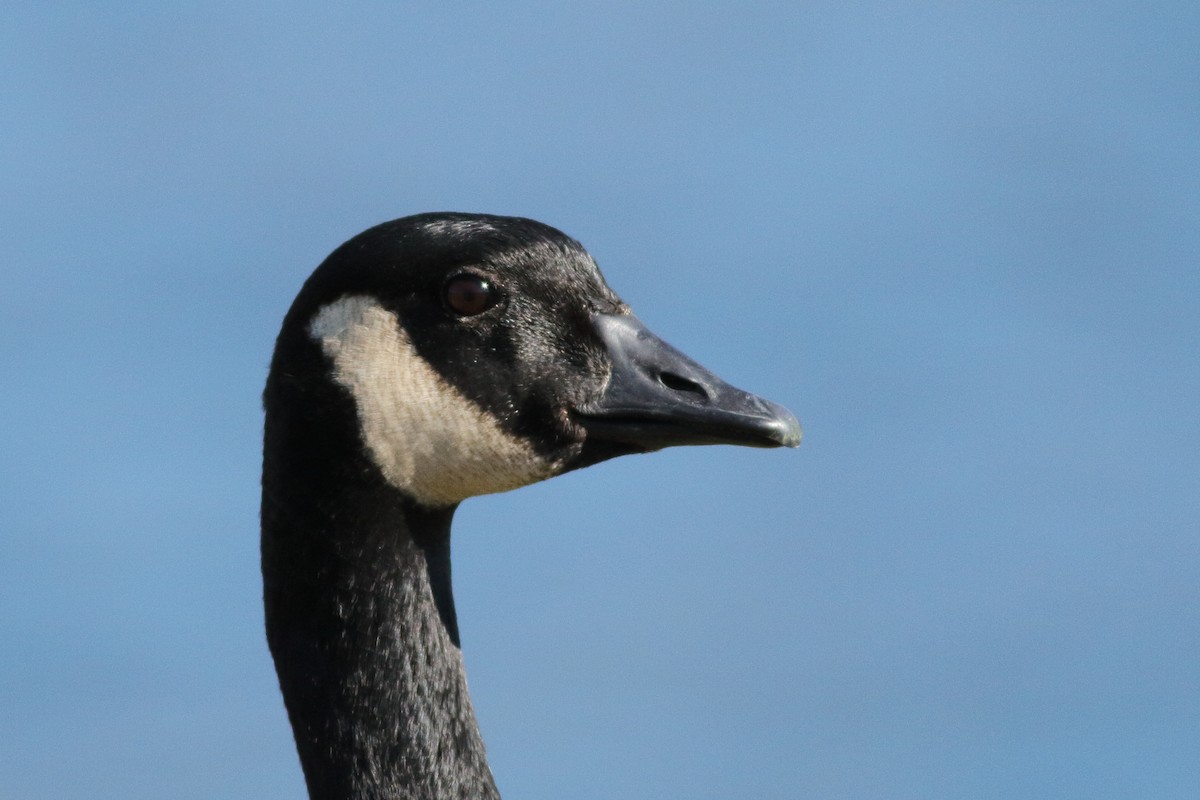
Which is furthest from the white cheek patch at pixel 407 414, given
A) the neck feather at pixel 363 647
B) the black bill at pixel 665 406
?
the black bill at pixel 665 406

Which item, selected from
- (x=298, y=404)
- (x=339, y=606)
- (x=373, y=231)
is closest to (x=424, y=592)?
(x=339, y=606)

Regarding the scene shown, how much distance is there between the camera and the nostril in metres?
5.93

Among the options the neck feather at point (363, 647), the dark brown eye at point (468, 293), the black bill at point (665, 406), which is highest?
the dark brown eye at point (468, 293)

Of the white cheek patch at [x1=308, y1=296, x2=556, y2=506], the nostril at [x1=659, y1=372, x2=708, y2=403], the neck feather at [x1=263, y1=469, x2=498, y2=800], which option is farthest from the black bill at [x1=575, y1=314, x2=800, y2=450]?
the neck feather at [x1=263, y1=469, x2=498, y2=800]

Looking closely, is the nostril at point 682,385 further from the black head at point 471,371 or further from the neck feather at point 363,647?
the neck feather at point 363,647

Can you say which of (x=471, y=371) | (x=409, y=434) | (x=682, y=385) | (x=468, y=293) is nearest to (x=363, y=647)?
(x=409, y=434)

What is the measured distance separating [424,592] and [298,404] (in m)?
0.73

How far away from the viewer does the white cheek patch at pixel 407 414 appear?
5.84 m

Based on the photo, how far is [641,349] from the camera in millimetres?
6070

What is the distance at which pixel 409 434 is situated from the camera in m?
5.86

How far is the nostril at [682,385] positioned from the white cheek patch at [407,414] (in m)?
0.50

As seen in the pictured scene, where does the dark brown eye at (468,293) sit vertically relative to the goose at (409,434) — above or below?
above

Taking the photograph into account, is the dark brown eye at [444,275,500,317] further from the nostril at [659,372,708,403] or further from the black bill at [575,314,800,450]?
the nostril at [659,372,708,403]

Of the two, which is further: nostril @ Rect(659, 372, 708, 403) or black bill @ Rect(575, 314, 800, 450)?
nostril @ Rect(659, 372, 708, 403)
